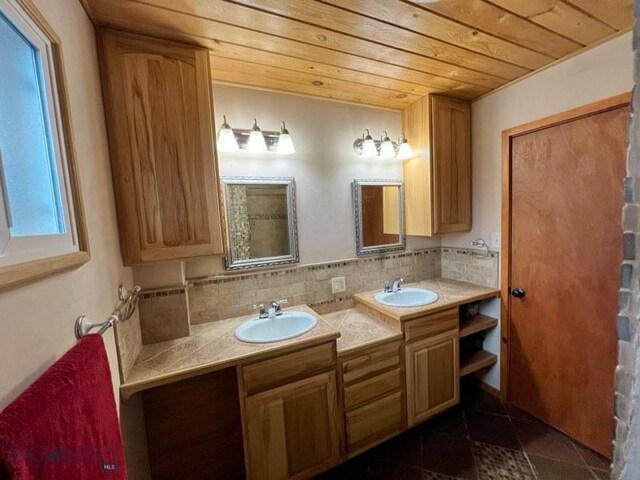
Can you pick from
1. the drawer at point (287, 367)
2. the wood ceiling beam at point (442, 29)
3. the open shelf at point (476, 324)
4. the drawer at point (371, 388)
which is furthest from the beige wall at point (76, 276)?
the open shelf at point (476, 324)

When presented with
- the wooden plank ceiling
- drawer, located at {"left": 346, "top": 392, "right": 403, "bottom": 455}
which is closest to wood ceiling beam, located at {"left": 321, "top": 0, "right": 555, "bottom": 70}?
the wooden plank ceiling

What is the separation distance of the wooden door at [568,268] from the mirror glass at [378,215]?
30.2 inches

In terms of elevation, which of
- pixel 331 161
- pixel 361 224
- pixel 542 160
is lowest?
pixel 361 224

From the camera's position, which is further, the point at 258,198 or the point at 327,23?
the point at 258,198

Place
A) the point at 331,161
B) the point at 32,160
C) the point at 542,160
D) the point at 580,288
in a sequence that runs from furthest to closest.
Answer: the point at 331,161 < the point at 542,160 < the point at 580,288 < the point at 32,160

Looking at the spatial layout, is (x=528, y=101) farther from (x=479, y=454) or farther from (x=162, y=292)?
(x=162, y=292)

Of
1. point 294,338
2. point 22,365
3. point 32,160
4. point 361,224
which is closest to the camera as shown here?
point 22,365

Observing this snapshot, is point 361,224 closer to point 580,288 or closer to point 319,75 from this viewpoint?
point 319,75

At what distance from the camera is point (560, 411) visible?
170 centimetres

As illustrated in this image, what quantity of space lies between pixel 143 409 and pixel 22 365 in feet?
3.70

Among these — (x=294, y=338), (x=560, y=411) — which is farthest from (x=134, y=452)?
(x=560, y=411)

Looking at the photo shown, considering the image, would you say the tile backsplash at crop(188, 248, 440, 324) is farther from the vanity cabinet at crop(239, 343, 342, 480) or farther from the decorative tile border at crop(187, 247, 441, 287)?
the vanity cabinet at crop(239, 343, 342, 480)

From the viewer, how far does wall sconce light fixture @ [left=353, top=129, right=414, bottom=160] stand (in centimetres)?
193

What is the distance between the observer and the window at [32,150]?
1.67 feet
